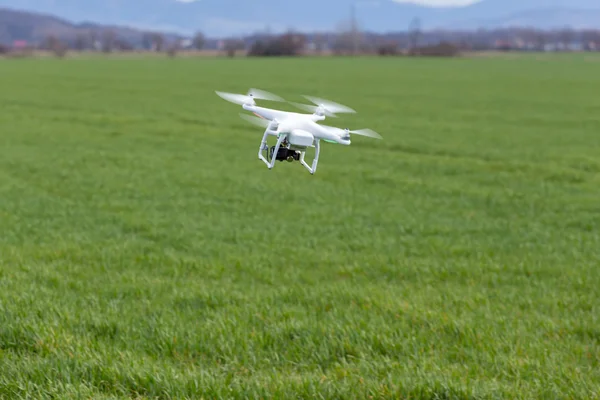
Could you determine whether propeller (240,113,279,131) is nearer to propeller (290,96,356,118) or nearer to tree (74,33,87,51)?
propeller (290,96,356,118)

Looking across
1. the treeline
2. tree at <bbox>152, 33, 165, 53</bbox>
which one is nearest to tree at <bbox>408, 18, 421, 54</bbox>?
the treeline

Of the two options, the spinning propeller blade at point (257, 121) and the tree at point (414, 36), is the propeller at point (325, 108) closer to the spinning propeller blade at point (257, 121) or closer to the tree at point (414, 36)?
the spinning propeller blade at point (257, 121)

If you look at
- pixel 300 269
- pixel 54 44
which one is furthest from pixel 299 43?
pixel 300 269

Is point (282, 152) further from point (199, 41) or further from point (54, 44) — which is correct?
point (54, 44)

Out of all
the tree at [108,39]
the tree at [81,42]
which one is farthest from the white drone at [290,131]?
the tree at [81,42]

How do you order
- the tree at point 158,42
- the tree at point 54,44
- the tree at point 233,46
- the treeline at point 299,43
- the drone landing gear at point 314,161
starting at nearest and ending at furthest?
the drone landing gear at point 314,161, the treeline at point 299,43, the tree at point 233,46, the tree at point 158,42, the tree at point 54,44
